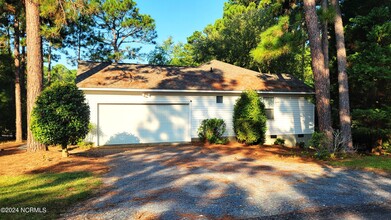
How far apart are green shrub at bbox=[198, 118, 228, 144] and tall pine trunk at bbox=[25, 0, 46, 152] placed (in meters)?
7.03

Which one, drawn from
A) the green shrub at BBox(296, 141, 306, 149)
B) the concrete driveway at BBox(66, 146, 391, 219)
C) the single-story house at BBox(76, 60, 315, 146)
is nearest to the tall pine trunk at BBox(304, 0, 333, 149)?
the concrete driveway at BBox(66, 146, 391, 219)

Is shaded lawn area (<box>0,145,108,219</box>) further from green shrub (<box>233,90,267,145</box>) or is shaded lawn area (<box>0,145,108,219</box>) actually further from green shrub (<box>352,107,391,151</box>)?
green shrub (<box>352,107,391,151</box>)

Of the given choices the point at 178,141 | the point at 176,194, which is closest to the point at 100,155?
the point at 178,141

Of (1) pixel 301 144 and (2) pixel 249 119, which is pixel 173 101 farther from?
(1) pixel 301 144

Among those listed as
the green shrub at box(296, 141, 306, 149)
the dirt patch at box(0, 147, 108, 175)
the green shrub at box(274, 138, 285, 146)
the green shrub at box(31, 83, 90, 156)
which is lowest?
the green shrub at box(296, 141, 306, 149)

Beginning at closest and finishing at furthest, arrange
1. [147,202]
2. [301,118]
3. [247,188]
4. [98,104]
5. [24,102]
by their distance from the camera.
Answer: [147,202] → [247,188] → [98,104] → [301,118] → [24,102]

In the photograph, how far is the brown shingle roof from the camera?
13.3m

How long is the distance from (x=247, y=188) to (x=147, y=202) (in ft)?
6.45

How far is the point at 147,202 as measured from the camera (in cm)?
449

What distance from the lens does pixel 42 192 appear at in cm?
518

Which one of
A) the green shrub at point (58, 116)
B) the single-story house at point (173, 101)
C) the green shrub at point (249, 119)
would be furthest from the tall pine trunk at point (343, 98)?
the green shrub at point (58, 116)

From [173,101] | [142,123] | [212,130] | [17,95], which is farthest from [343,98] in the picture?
[17,95]

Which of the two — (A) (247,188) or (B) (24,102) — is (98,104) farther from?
(B) (24,102)

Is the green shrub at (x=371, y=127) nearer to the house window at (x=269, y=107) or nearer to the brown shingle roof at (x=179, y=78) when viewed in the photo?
the brown shingle roof at (x=179, y=78)
